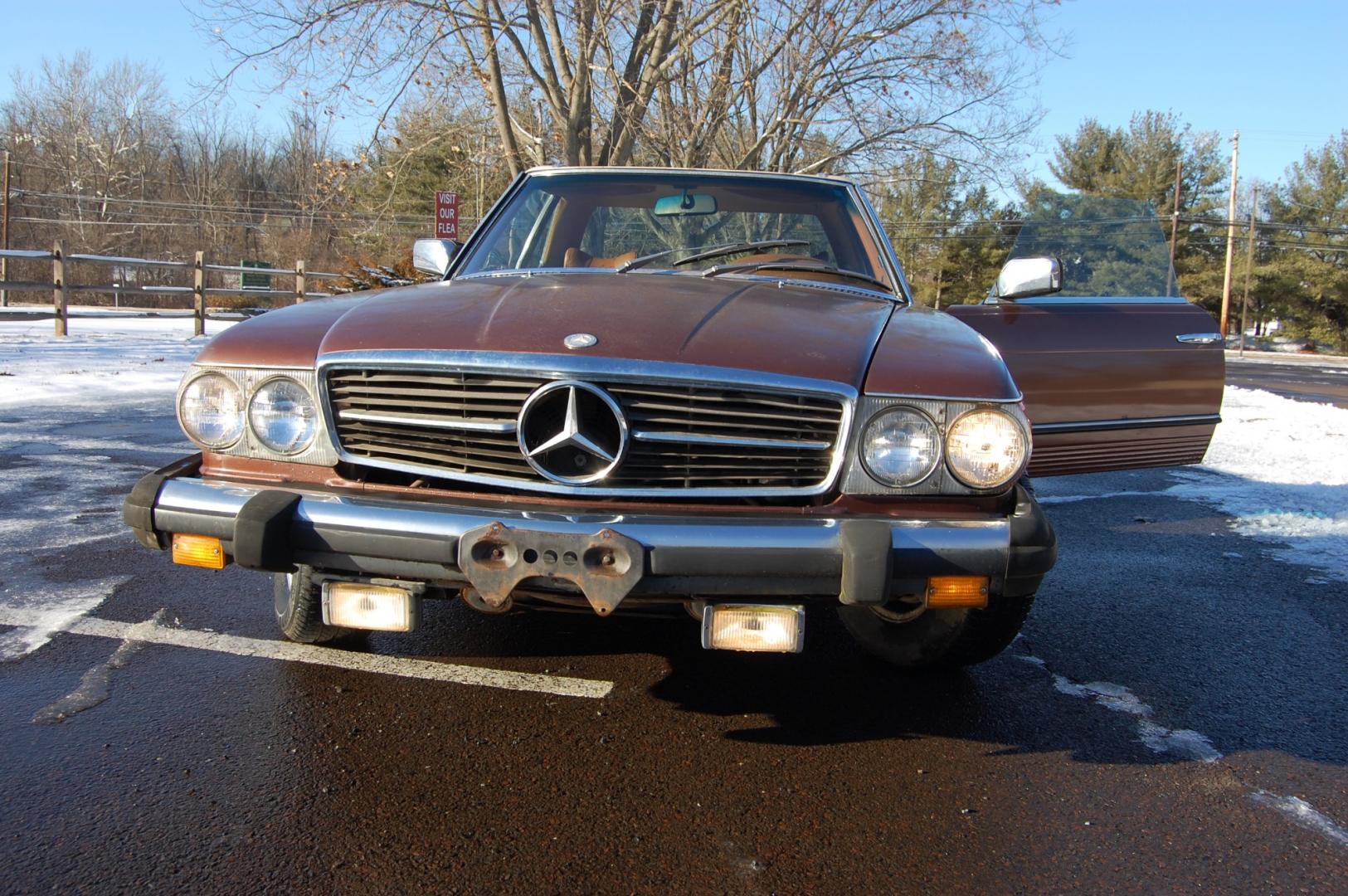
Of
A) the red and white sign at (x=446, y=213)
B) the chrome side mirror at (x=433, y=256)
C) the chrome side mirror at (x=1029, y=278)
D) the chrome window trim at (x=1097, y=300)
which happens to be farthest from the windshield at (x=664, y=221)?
the red and white sign at (x=446, y=213)

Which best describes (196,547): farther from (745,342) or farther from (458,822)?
(745,342)

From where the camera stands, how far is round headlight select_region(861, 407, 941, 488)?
2.34 m

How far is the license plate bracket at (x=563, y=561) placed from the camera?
2105mm

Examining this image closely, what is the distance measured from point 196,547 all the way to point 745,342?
1.42 metres

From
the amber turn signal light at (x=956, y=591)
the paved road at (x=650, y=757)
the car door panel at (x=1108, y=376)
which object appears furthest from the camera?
the car door panel at (x=1108, y=376)

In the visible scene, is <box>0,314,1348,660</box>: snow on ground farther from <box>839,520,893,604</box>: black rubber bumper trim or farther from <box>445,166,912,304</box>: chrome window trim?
<box>839,520,893,604</box>: black rubber bumper trim

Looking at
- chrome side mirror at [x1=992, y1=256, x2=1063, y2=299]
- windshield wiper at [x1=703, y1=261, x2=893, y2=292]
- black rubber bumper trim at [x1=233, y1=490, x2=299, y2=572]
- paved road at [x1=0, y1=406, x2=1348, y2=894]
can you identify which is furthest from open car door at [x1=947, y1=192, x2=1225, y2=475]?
black rubber bumper trim at [x1=233, y1=490, x2=299, y2=572]

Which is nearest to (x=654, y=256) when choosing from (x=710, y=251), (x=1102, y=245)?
(x=710, y=251)

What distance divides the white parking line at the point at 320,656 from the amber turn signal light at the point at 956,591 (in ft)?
3.50

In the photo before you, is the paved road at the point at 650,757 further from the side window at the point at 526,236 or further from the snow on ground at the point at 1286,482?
the snow on ground at the point at 1286,482

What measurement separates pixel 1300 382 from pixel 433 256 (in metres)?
21.9

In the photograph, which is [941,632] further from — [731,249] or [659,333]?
[731,249]

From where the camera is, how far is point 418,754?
246 centimetres

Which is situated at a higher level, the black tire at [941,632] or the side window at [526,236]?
the side window at [526,236]
